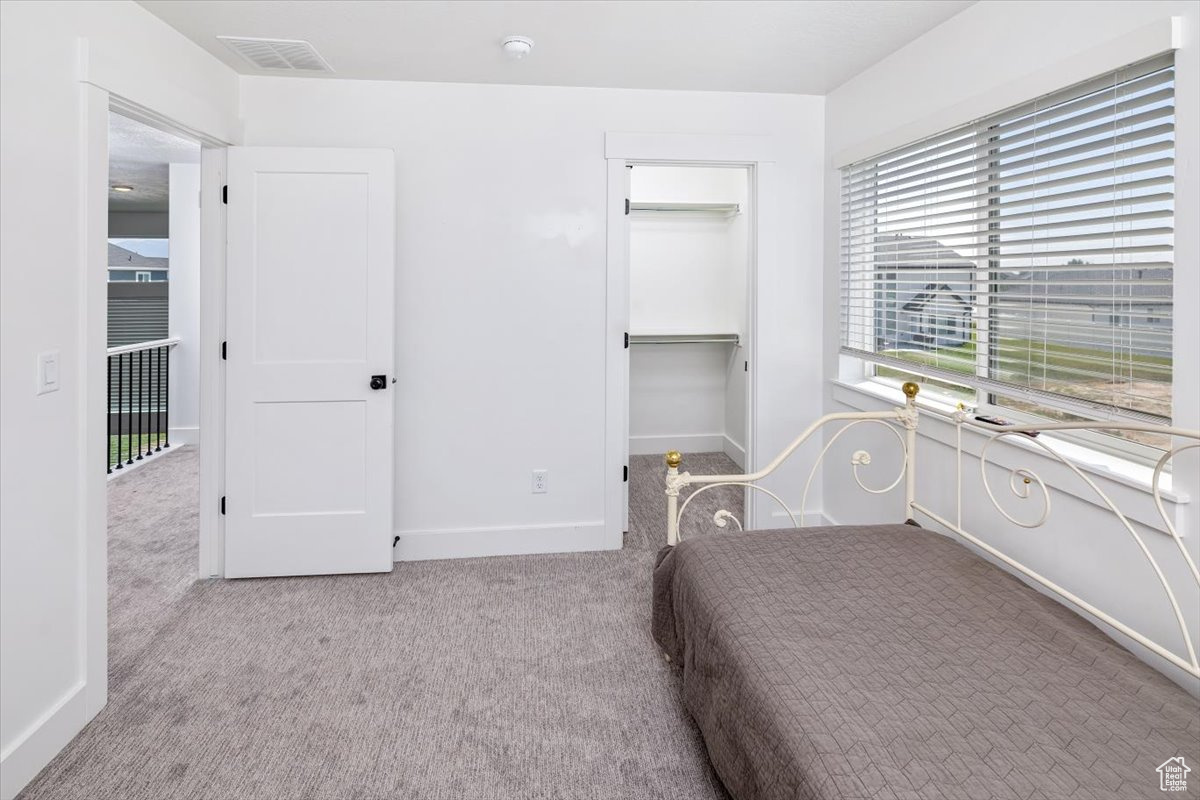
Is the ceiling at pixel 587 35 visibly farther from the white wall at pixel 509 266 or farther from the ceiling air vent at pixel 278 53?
the white wall at pixel 509 266

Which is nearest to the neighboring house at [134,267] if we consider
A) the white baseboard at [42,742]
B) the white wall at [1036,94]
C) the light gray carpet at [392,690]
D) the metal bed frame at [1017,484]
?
the light gray carpet at [392,690]

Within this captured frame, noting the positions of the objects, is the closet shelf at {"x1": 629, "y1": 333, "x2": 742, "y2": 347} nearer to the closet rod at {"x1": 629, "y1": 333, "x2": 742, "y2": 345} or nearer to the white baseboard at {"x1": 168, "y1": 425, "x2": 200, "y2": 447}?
the closet rod at {"x1": 629, "y1": 333, "x2": 742, "y2": 345}

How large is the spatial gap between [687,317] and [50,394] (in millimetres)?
4481

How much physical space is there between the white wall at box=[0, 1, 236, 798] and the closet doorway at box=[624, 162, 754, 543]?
3.61 meters

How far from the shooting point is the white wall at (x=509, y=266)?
11.9 feet

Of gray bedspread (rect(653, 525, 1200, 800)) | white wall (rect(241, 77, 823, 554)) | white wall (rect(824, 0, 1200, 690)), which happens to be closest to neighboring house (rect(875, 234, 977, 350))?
white wall (rect(824, 0, 1200, 690))

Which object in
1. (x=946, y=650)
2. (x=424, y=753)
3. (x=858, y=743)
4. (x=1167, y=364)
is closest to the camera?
(x=858, y=743)

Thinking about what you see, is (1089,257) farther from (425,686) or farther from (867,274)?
(425,686)

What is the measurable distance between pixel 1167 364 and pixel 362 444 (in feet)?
10.2

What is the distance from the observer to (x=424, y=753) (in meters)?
2.15

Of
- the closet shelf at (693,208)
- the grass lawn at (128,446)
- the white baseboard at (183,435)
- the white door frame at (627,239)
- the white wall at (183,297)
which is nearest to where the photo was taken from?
the white door frame at (627,239)

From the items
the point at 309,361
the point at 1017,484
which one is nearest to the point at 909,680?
the point at 1017,484

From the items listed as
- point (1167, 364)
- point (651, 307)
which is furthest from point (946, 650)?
point (651, 307)

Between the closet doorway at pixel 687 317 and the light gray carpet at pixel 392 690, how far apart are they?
2.31m
